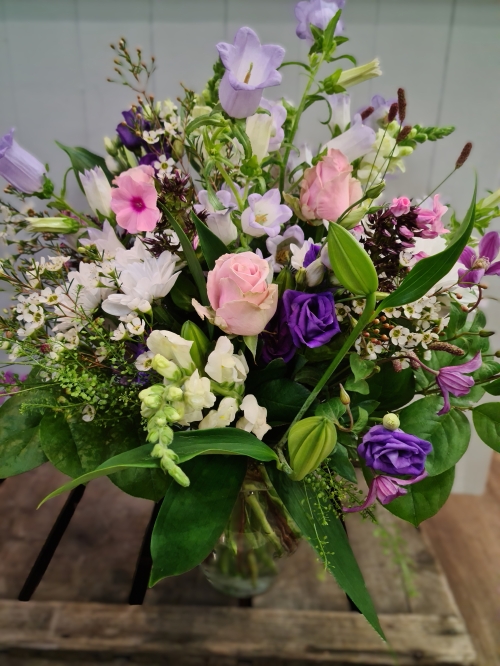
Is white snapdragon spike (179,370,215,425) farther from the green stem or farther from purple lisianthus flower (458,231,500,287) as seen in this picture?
purple lisianthus flower (458,231,500,287)

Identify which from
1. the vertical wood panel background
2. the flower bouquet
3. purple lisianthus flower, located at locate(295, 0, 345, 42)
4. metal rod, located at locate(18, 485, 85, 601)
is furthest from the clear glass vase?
the vertical wood panel background

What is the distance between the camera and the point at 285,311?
0.45 m

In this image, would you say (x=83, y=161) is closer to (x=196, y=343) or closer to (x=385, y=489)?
(x=196, y=343)

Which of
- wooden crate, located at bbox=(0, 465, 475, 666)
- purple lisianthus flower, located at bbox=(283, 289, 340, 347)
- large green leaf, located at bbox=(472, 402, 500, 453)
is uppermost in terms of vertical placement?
purple lisianthus flower, located at bbox=(283, 289, 340, 347)

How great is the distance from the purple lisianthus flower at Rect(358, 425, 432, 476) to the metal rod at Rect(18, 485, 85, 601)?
49 cm

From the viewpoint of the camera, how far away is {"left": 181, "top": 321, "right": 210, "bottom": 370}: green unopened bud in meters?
0.44

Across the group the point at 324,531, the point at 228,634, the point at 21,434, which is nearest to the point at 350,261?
the point at 324,531

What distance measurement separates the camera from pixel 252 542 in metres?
0.63

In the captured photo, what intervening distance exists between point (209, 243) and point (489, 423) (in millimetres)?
328

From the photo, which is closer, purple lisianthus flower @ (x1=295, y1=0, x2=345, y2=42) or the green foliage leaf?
the green foliage leaf

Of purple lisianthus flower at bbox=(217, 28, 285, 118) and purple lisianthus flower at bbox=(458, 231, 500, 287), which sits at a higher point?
purple lisianthus flower at bbox=(217, 28, 285, 118)

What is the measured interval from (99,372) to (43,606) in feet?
1.17

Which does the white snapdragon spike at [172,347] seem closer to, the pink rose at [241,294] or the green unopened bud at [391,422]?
the pink rose at [241,294]

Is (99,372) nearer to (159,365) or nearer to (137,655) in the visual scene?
(159,365)
